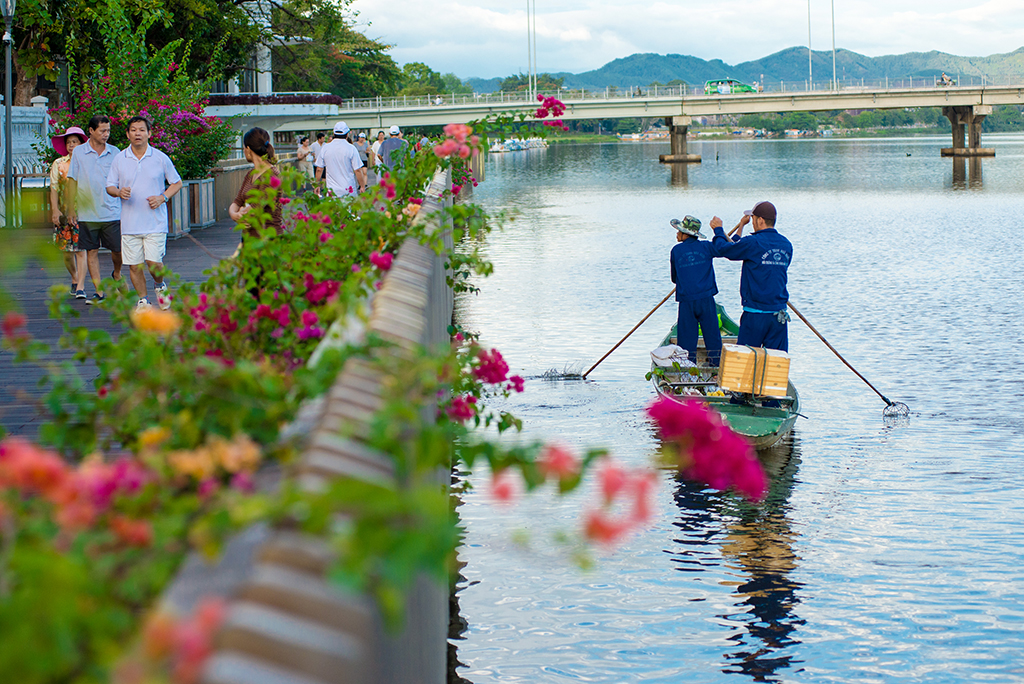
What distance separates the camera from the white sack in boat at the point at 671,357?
1284 centimetres

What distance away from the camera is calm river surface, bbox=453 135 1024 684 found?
7.25 meters

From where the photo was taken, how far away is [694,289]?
1280 centimetres

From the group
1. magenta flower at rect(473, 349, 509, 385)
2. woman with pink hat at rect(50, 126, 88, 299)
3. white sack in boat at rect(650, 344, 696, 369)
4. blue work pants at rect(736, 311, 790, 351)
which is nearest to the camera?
magenta flower at rect(473, 349, 509, 385)

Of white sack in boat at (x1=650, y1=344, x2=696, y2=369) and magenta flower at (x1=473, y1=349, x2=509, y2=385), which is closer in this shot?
magenta flower at (x1=473, y1=349, x2=509, y2=385)

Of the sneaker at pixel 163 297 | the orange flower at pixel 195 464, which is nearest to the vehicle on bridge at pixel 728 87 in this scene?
the sneaker at pixel 163 297

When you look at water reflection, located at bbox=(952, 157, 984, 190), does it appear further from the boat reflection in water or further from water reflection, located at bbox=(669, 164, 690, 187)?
the boat reflection in water

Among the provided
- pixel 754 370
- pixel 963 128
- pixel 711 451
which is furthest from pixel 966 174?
pixel 711 451

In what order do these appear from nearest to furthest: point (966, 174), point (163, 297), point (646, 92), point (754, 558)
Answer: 1. point (163, 297)
2. point (754, 558)
3. point (966, 174)
4. point (646, 92)

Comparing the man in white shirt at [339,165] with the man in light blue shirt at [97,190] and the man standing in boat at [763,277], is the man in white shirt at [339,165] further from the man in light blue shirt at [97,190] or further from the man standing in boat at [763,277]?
the man standing in boat at [763,277]

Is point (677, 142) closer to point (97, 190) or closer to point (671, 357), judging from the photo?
point (671, 357)

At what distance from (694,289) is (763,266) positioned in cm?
161

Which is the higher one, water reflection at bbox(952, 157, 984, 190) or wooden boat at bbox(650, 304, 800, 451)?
water reflection at bbox(952, 157, 984, 190)

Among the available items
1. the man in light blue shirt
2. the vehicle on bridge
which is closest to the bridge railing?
the vehicle on bridge

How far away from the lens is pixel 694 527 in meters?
9.62
